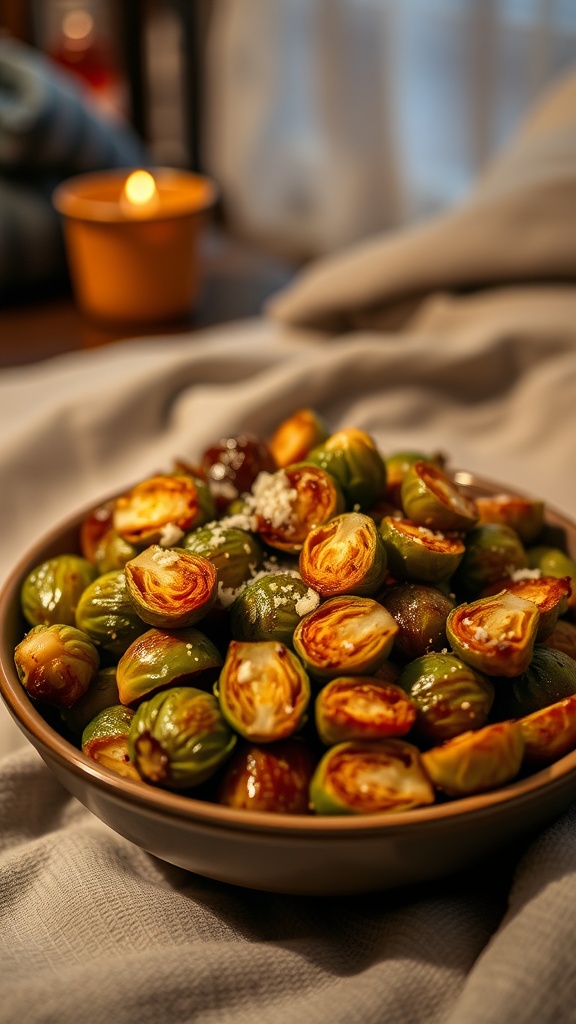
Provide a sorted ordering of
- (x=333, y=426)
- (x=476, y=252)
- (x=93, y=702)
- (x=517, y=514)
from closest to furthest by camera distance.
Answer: (x=93, y=702), (x=517, y=514), (x=333, y=426), (x=476, y=252)

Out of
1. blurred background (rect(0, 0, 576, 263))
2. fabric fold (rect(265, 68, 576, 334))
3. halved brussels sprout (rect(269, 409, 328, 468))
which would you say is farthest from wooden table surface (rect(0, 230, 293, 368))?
halved brussels sprout (rect(269, 409, 328, 468))

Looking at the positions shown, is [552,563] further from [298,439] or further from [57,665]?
[57,665]

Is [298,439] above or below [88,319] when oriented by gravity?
above

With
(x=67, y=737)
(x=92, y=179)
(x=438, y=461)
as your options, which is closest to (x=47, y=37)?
(x=92, y=179)

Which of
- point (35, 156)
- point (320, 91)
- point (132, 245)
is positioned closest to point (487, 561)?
point (132, 245)

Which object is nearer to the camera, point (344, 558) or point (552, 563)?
point (344, 558)

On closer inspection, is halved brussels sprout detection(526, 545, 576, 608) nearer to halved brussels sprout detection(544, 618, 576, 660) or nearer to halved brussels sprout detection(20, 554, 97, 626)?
halved brussels sprout detection(544, 618, 576, 660)
